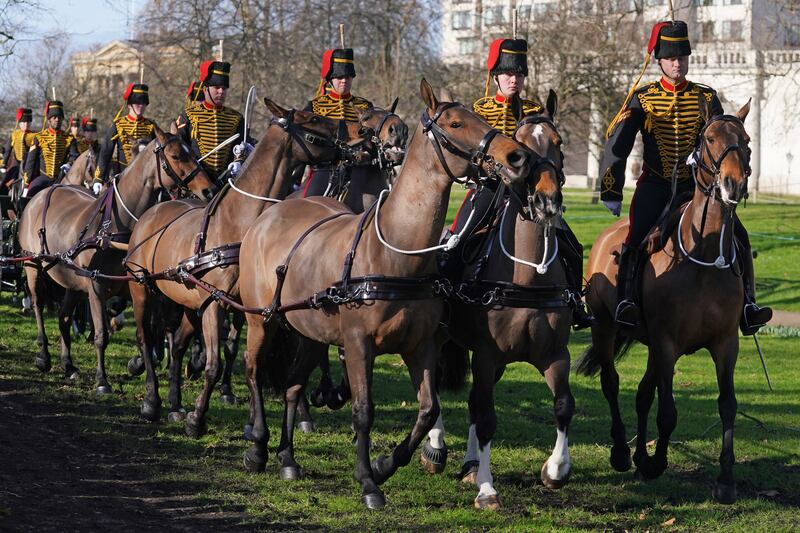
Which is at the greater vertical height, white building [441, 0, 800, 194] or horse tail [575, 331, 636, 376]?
white building [441, 0, 800, 194]

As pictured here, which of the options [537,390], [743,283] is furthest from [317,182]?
[743,283]

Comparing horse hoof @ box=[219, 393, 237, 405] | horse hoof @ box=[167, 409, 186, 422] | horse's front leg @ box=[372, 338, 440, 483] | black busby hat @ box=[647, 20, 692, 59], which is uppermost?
black busby hat @ box=[647, 20, 692, 59]

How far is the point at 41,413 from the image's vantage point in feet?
33.0

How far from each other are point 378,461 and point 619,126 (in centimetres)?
304

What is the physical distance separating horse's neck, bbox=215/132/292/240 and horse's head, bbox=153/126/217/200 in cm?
98

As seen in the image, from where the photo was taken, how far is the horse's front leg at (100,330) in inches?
435

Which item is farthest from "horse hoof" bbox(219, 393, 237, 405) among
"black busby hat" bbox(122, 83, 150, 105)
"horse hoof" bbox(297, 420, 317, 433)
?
"black busby hat" bbox(122, 83, 150, 105)

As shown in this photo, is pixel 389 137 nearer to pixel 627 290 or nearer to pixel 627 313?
pixel 627 290

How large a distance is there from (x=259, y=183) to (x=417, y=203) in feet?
8.27

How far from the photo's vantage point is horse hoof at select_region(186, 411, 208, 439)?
910cm

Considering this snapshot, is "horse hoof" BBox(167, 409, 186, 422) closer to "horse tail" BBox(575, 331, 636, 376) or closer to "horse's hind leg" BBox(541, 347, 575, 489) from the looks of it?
"horse tail" BBox(575, 331, 636, 376)

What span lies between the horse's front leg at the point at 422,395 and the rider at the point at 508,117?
984 millimetres

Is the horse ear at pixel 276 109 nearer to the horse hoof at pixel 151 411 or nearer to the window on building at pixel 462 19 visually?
the horse hoof at pixel 151 411

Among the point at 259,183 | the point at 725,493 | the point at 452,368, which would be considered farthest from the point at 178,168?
the point at 725,493
